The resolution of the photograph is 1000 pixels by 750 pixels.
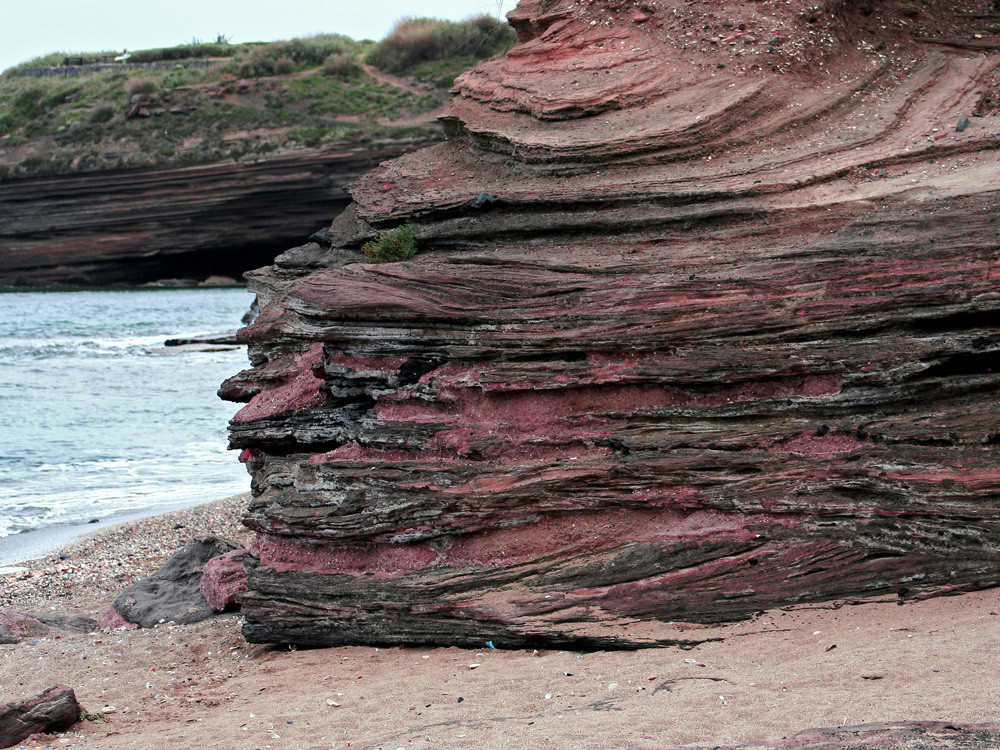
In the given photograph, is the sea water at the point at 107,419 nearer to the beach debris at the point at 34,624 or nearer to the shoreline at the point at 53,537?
the shoreline at the point at 53,537

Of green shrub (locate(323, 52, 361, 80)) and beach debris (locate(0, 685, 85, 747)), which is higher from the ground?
green shrub (locate(323, 52, 361, 80))

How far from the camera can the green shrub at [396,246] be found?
9930 millimetres

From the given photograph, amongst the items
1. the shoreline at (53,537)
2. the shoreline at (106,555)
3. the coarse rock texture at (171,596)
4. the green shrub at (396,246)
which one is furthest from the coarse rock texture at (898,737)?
the shoreline at (53,537)

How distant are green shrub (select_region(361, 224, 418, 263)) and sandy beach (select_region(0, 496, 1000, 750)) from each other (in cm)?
397

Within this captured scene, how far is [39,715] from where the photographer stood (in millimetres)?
6953

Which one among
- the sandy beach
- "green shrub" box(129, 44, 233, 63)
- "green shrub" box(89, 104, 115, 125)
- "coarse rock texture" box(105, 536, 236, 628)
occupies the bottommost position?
"coarse rock texture" box(105, 536, 236, 628)

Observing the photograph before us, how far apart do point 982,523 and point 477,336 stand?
4.29 meters

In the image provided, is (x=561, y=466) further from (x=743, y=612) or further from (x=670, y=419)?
(x=743, y=612)

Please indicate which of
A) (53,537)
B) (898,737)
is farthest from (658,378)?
(53,537)

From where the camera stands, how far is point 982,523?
709 cm

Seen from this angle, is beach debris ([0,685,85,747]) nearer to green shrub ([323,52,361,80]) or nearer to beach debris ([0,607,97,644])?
beach debris ([0,607,97,644])

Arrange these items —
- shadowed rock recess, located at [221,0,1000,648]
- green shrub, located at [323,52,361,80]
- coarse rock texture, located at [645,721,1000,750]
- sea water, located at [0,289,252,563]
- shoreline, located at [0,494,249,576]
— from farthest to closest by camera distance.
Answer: green shrub, located at [323,52,361,80] < sea water, located at [0,289,252,563] < shoreline, located at [0,494,249,576] < shadowed rock recess, located at [221,0,1000,648] < coarse rock texture, located at [645,721,1000,750]

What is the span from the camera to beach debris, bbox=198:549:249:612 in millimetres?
10203

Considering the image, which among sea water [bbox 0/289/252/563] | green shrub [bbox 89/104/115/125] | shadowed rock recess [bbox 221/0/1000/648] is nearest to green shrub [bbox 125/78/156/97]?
green shrub [bbox 89/104/115/125]
